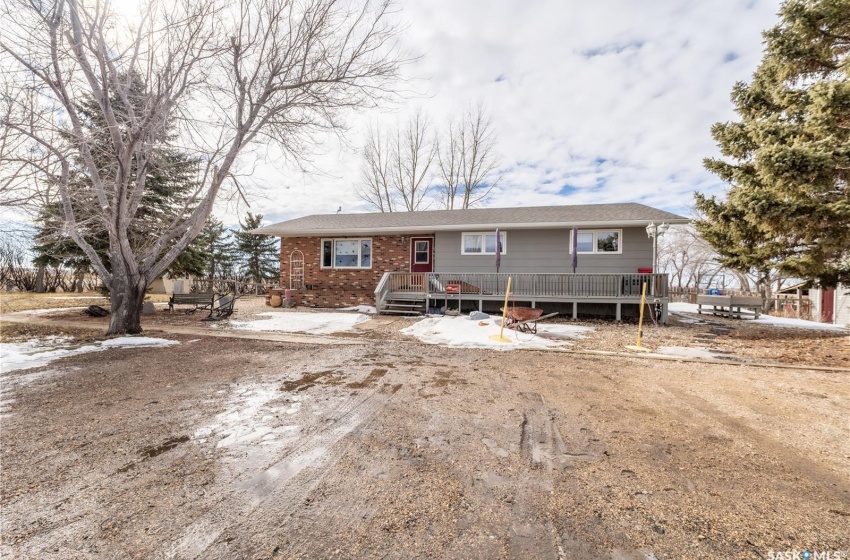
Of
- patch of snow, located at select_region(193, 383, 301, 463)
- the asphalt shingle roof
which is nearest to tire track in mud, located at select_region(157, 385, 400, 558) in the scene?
patch of snow, located at select_region(193, 383, 301, 463)

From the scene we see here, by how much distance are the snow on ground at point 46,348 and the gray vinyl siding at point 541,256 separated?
9.62 m

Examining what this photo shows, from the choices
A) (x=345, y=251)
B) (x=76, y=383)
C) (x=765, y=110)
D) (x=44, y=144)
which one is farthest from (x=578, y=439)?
(x=345, y=251)

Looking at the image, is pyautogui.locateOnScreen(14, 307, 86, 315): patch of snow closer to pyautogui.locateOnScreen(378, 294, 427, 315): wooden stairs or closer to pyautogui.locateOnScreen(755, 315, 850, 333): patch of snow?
pyautogui.locateOnScreen(378, 294, 427, 315): wooden stairs

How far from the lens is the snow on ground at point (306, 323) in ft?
31.8

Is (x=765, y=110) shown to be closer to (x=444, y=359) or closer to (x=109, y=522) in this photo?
(x=444, y=359)

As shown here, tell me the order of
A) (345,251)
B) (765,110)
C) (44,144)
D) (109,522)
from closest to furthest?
(109,522)
(44,144)
(765,110)
(345,251)

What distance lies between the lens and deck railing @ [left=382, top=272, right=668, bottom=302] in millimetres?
11656

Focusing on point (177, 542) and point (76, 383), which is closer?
point (177, 542)

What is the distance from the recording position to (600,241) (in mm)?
12938

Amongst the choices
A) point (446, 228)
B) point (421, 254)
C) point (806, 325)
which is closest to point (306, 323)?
point (421, 254)

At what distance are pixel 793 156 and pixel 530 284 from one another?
7206 mm

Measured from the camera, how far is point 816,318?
16625 millimetres

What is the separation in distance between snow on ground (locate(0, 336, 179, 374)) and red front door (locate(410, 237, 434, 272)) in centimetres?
909

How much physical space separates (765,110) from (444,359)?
10.2m
